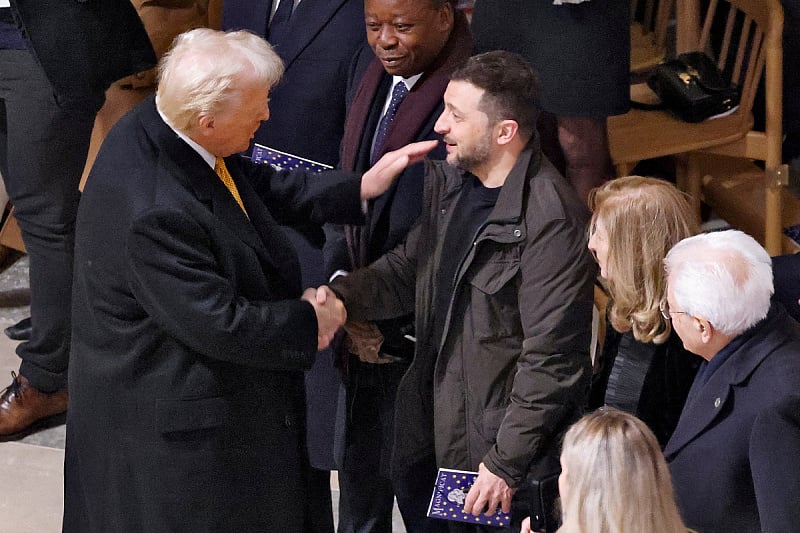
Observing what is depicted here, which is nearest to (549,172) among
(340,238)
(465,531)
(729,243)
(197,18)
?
(729,243)

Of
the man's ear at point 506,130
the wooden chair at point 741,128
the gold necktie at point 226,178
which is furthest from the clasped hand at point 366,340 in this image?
the wooden chair at point 741,128

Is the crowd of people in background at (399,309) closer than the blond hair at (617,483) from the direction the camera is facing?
No

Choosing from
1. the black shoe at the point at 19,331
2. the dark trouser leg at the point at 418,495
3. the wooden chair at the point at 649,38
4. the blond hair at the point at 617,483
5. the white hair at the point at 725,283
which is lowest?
the black shoe at the point at 19,331

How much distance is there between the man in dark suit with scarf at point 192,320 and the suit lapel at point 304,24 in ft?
Answer: 1.75

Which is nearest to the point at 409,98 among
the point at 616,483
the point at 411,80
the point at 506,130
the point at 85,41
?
the point at 411,80

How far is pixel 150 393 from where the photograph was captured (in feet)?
8.12

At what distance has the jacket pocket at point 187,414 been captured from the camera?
246 centimetres

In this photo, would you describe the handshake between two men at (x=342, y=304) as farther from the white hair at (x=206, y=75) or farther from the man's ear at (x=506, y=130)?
the white hair at (x=206, y=75)

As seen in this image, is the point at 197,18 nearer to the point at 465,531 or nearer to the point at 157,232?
the point at 157,232

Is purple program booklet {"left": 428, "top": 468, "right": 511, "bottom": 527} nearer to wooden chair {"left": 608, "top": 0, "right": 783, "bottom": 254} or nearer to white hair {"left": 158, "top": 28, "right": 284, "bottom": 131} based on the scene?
white hair {"left": 158, "top": 28, "right": 284, "bottom": 131}

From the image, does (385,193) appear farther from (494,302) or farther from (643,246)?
(643,246)

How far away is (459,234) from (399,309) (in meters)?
0.29

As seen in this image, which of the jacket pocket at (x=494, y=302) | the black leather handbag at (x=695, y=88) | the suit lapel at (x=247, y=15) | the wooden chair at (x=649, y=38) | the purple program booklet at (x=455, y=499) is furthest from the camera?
the wooden chair at (x=649, y=38)

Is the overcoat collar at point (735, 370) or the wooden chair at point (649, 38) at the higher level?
the overcoat collar at point (735, 370)
